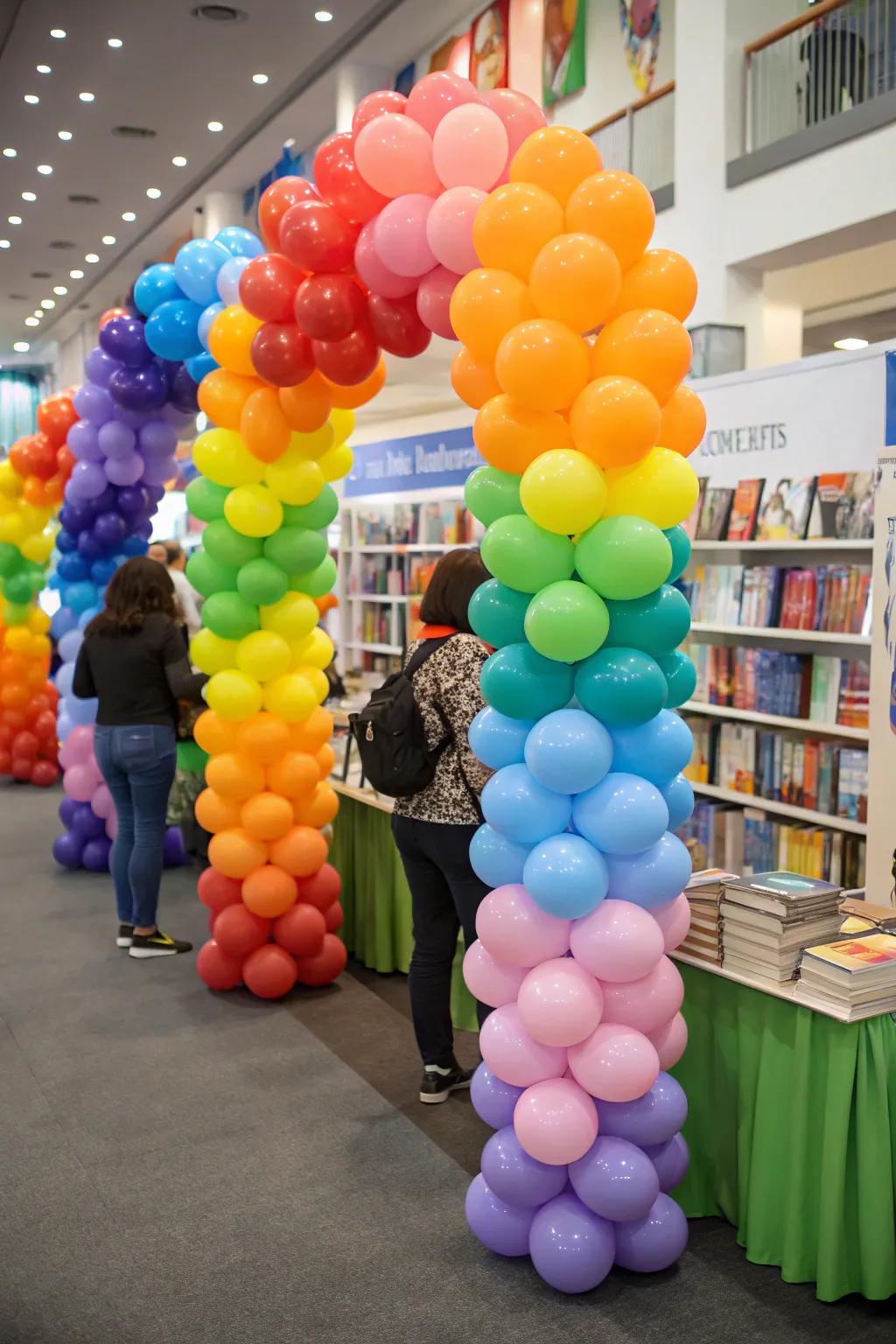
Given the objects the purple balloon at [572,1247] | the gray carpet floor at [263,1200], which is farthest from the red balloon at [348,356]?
the purple balloon at [572,1247]

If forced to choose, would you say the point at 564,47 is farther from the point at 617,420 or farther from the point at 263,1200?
the point at 263,1200

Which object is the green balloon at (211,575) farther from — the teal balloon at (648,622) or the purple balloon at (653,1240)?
the purple balloon at (653,1240)

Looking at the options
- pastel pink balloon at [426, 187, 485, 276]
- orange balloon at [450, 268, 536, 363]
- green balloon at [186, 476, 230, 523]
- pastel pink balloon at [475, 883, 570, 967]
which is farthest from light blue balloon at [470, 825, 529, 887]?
green balloon at [186, 476, 230, 523]

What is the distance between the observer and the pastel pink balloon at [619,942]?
2.31m

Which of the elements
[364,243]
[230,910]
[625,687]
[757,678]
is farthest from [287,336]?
[757,678]

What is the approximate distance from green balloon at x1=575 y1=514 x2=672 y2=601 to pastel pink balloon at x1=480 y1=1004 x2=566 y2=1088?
0.93 meters

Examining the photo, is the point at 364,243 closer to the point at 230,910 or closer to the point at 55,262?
the point at 230,910

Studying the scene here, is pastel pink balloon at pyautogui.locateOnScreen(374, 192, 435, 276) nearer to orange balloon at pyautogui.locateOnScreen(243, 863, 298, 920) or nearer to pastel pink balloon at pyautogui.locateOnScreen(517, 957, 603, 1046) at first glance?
pastel pink balloon at pyautogui.locateOnScreen(517, 957, 603, 1046)

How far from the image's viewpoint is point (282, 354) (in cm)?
340

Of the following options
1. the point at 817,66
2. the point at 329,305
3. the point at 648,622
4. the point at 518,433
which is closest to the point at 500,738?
the point at 648,622

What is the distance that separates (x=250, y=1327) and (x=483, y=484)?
1.82 meters

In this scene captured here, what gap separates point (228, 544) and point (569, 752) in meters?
1.99

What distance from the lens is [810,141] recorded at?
188 inches

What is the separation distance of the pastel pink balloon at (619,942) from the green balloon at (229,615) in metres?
1.99
